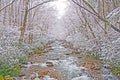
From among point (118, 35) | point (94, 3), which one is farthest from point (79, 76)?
point (94, 3)

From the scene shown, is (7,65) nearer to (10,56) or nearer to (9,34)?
(10,56)

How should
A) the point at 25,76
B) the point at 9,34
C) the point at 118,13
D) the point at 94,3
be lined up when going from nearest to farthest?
Answer: the point at 118,13
the point at 25,76
the point at 9,34
the point at 94,3

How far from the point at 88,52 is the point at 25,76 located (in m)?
9.42

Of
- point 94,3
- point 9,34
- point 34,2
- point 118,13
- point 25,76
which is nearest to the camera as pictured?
point 118,13

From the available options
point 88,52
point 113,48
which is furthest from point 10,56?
point 88,52

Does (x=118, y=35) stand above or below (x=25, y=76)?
above

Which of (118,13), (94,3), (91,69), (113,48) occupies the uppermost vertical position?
(94,3)

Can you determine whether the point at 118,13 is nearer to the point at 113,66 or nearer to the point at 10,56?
the point at 113,66

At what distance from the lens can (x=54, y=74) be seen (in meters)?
12.6

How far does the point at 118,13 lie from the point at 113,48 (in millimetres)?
6245

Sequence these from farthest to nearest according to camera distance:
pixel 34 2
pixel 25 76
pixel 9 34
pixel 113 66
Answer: pixel 34 2 < pixel 9 34 < pixel 113 66 < pixel 25 76

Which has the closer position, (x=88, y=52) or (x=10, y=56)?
(x=10, y=56)

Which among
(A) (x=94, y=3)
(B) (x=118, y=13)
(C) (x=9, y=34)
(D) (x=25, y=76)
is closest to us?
(B) (x=118, y=13)

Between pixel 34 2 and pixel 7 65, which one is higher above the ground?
Answer: pixel 34 2
